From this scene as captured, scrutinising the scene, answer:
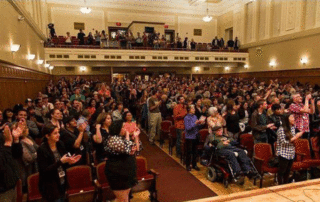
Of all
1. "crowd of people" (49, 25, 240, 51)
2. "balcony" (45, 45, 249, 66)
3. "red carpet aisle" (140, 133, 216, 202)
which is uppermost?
"crowd of people" (49, 25, 240, 51)

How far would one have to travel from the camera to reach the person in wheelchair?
416 centimetres

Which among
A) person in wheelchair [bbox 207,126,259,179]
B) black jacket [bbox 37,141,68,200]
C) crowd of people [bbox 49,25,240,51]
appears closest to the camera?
black jacket [bbox 37,141,68,200]

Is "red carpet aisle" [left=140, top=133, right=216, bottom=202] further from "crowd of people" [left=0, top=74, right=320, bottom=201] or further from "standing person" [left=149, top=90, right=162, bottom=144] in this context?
"standing person" [left=149, top=90, right=162, bottom=144]

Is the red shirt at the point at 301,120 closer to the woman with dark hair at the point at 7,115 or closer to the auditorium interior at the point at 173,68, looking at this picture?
the auditorium interior at the point at 173,68

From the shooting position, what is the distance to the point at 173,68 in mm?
21141

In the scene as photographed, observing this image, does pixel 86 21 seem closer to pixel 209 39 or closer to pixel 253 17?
pixel 209 39

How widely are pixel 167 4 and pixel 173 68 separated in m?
5.98

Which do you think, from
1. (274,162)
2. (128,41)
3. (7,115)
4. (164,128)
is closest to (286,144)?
(274,162)

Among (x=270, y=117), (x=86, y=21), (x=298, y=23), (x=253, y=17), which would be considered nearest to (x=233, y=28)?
(x=253, y=17)

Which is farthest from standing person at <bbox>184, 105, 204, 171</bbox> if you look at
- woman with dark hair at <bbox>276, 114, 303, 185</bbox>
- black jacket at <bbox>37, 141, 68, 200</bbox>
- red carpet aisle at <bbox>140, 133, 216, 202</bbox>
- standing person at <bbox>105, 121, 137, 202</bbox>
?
black jacket at <bbox>37, 141, 68, 200</bbox>

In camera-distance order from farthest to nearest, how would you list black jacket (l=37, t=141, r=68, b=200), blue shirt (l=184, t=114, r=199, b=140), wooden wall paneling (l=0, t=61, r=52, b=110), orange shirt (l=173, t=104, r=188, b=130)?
1. wooden wall paneling (l=0, t=61, r=52, b=110)
2. orange shirt (l=173, t=104, r=188, b=130)
3. blue shirt (l=184, t=114, r=199, b=140)
4. black jacket (l=37, t=141, r=68, b=200)

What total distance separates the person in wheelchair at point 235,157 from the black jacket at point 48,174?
9.54 ft

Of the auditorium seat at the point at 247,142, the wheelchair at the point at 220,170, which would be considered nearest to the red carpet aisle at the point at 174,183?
the wheelchair at the point at 220,170

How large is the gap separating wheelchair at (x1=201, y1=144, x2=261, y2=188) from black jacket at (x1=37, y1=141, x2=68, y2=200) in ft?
9.59
